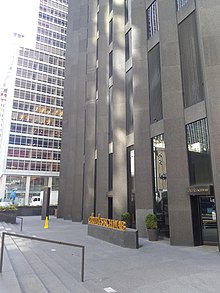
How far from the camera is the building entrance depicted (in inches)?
495

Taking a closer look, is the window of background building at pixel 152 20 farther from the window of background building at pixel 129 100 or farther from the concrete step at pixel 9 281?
the concrete step at pixel 9 281

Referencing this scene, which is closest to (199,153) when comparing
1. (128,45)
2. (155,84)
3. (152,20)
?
(155,84)

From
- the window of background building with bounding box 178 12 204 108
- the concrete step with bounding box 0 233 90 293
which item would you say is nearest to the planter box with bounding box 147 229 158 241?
the concrete step with bounding box 0 233 90 293

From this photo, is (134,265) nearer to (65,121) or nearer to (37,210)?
(65,121)

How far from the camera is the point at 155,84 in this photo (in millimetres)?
16453

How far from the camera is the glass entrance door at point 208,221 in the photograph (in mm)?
12547

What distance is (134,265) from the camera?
335 inches

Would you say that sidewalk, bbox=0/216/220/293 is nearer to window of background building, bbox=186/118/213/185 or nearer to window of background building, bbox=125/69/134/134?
window of background building, bbox=186/118/213/185

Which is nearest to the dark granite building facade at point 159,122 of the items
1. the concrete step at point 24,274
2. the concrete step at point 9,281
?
the concrete step at point 24,274

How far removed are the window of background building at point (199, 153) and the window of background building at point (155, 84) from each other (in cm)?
302

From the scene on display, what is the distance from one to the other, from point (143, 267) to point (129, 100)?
14.3 metres

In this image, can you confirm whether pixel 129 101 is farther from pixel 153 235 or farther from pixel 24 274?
pixel 24 274

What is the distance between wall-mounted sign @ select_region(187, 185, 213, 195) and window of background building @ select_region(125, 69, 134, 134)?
26.3 ft

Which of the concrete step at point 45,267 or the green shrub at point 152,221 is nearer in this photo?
the concrete step at point 45,267
